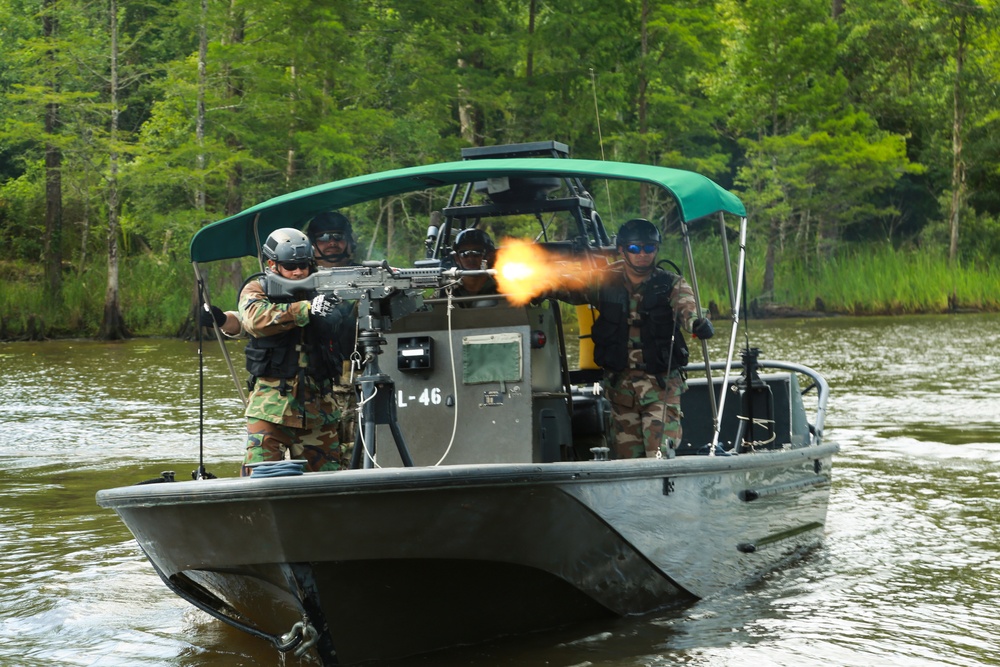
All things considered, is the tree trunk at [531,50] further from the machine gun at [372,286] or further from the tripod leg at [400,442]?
the tripod leg at [400,442]

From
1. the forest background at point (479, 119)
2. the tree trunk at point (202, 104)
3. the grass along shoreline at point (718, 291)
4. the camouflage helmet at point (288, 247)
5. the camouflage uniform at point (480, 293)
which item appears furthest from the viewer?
the forest background at point (479, 119)

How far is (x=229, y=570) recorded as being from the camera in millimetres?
5402

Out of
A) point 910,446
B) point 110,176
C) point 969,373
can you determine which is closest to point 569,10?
point 110,176

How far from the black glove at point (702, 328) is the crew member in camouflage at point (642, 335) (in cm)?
33

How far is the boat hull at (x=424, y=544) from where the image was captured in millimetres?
5141

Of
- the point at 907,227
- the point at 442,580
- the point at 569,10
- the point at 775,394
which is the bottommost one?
the point at 442,580

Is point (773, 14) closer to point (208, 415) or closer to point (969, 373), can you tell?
point (969, 373)

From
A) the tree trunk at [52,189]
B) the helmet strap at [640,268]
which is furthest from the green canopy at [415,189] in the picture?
the tree trunk at [52,189]

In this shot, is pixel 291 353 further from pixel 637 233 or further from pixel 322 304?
pixel 637 233

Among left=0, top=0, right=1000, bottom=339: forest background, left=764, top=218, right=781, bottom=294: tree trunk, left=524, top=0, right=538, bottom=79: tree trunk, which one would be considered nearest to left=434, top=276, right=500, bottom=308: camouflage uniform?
left=0, top=0, right=1000, bottom=339: forest background

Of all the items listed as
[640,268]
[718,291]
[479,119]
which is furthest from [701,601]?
[479,119]

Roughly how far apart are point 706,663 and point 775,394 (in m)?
3.25

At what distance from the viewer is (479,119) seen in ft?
107

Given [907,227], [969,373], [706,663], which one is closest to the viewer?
[706,663]
